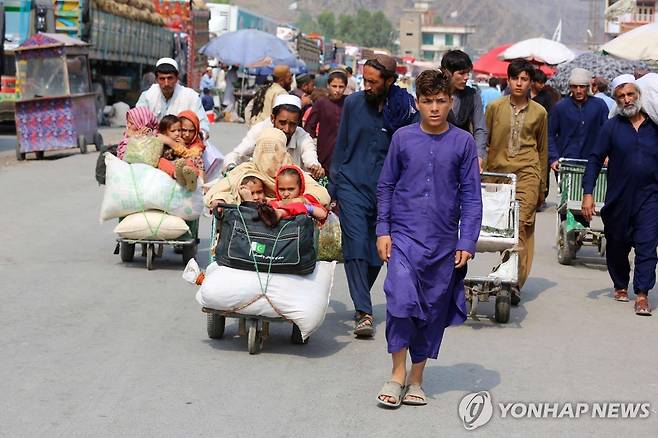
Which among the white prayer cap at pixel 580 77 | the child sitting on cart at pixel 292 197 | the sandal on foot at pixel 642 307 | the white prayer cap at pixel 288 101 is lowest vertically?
the sandal on foot at pixel 642 307

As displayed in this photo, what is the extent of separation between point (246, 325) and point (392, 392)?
207cm

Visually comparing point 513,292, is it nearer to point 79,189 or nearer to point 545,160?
point 545,160

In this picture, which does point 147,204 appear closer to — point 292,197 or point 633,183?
point 292,197

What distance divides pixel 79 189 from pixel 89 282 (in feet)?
25.8

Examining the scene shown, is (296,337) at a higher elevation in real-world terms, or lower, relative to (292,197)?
lower

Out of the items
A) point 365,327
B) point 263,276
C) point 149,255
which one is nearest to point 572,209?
point 149,255

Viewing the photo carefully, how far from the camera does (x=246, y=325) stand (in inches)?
322

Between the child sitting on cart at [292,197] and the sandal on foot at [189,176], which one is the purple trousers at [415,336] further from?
the sandal on foot at [189,176]

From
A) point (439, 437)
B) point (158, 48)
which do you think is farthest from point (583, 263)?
point (158, 48)

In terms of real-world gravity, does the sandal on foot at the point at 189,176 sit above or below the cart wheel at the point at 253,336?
above

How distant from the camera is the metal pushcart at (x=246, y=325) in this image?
7.51m

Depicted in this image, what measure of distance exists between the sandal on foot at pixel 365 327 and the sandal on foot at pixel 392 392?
1.72 m

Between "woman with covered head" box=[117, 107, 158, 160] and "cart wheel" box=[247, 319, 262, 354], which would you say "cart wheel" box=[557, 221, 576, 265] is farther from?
"cart wheel" box=[247, 319, 262, 354]

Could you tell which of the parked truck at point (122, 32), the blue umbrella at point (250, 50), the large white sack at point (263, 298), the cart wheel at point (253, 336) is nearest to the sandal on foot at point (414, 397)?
the large white sack at point (263, 298)
